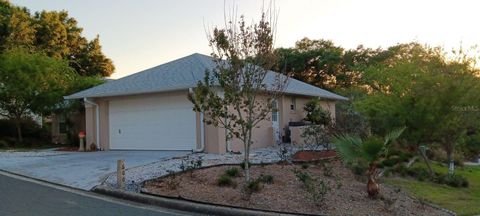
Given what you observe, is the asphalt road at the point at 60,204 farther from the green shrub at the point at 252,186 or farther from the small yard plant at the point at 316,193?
the small yard plant at the point at 316,193

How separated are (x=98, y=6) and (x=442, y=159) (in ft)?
50.8

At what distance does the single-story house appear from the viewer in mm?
15953

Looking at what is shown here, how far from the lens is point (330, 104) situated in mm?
24547

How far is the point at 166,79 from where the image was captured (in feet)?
57.1

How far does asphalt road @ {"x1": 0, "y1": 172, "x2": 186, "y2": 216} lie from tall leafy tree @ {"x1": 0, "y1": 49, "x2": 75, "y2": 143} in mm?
13057

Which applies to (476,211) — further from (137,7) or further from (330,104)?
(330,104)

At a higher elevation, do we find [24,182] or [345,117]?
[345,117]

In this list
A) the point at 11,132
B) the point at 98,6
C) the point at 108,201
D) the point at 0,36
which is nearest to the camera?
the point at 108,201

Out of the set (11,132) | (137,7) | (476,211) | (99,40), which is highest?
(99,40)

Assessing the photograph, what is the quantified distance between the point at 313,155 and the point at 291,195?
5270mm

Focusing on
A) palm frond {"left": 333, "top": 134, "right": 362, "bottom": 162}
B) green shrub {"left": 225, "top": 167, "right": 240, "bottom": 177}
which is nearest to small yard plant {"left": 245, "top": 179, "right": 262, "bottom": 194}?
green shrub {"left": 225, "top": 167, "right": 240, "bottom": 177}

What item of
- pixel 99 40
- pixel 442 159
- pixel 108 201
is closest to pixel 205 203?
pixel 108 201

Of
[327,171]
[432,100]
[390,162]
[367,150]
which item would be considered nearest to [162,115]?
[327,171]

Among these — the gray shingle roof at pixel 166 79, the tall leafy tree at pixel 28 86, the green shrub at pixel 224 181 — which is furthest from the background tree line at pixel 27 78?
the green shrub at pixel 224 181
